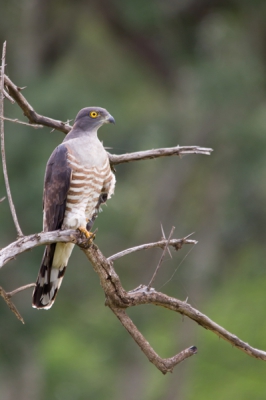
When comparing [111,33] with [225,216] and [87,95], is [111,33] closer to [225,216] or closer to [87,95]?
[87,95]

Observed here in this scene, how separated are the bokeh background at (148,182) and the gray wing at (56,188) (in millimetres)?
4805

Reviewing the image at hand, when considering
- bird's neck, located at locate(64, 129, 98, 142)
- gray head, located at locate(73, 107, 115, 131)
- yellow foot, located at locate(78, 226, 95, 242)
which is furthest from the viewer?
gray head, located at locate(73, 107, 115, 131)

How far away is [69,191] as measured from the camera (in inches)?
163

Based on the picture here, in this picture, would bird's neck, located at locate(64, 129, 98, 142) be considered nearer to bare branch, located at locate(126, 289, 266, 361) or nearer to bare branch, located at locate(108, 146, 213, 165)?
bare branch, located at locate(108, 146, 213, 165)

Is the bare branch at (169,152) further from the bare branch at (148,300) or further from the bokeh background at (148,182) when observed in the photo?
the bokeh background at (148,182)

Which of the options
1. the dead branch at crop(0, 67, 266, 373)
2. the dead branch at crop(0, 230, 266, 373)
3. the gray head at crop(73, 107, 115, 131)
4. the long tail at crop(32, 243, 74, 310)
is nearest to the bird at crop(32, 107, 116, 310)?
the long tail at crop(32, 243, 74, 310)

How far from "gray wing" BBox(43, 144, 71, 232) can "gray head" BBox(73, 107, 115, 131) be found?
1.05ft

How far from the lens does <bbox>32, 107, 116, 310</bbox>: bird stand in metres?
4.11

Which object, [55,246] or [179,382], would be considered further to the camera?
[179,382]

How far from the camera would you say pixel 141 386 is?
1109cm

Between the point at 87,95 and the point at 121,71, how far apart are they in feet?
6.02

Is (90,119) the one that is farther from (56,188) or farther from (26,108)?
(26,108)

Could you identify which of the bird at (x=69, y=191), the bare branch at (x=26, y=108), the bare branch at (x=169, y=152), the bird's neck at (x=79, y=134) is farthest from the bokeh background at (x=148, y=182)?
the bare branch at (x=169, y=152)

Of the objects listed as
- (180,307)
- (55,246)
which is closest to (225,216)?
(55,246)
